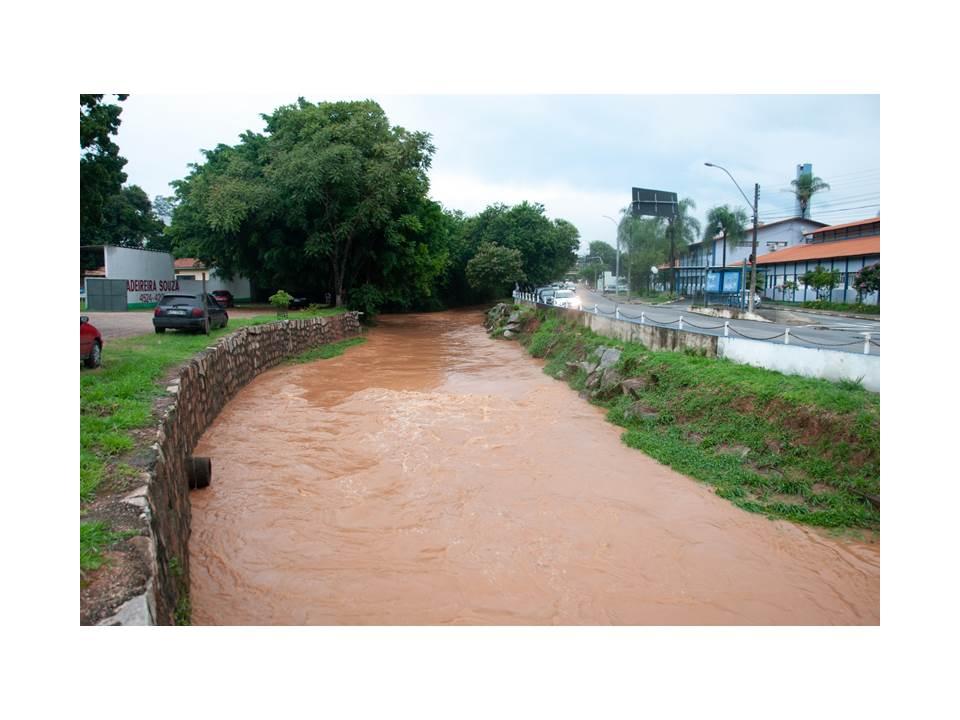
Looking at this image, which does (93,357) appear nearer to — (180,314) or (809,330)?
(180,314)

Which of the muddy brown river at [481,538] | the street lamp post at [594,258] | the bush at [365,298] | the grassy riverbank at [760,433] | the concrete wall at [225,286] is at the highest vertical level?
the street lamp post at [594,258]

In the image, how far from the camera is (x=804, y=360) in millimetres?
10109

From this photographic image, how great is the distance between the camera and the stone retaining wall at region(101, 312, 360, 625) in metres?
4.18

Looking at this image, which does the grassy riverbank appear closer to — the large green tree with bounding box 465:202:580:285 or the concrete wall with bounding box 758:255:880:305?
the concrete wall with bounding box 758:255:880:305

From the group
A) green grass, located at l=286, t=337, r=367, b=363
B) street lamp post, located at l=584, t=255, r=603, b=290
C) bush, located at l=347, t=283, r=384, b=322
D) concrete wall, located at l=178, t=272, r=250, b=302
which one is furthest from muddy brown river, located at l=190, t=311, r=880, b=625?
street lamp post, located at l=584, t=255, r=603, b=290

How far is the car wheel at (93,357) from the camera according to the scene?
9.83 meters

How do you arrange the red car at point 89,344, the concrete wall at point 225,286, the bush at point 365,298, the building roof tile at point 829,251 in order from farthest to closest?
the concrete wall at point 225,286
the bush at point 365,298
the building roof tile at point 829,251
the red car at point 89,344

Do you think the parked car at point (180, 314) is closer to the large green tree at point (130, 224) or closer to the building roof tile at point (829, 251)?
the large green tree at point (130, 224)

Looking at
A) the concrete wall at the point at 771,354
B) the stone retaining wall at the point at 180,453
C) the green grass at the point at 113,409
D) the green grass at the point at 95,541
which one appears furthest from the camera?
the concrete wall at the point at 771,354

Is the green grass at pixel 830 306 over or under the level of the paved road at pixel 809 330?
over

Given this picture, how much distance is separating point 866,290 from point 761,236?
20.5 meters

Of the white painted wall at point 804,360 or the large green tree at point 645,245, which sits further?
the large green tree at point 645,245

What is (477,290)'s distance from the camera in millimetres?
49688

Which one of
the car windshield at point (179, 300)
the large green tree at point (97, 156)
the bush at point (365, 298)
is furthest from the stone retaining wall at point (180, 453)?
the bush at point (365, 298)
